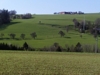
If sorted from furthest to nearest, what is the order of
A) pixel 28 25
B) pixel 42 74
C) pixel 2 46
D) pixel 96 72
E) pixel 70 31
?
pixel 28 25 → pixel 70 31 → pixel 2 46 → pixel 96 72 → pixel 42 74

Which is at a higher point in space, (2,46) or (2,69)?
(2,69)

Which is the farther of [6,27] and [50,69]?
[6,27]

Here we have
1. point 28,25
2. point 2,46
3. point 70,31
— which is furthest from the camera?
point 28,25

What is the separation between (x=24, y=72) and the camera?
14.9 m

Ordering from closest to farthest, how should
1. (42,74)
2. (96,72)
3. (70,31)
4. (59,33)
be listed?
1. (42,74)
2. (96,72)
3. (59,33)
4. (70,31)

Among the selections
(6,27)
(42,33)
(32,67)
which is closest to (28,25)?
(6,27)

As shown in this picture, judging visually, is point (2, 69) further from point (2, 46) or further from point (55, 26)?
point (55, 26)

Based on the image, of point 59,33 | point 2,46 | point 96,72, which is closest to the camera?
point 96,72

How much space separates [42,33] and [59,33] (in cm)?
780

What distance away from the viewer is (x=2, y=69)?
15375 millimetres

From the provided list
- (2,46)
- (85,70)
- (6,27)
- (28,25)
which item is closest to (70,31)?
(28,25)

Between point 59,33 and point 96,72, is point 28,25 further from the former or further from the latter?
point 96,72

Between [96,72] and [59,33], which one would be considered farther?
[59,33]

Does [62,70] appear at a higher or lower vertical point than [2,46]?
higher
